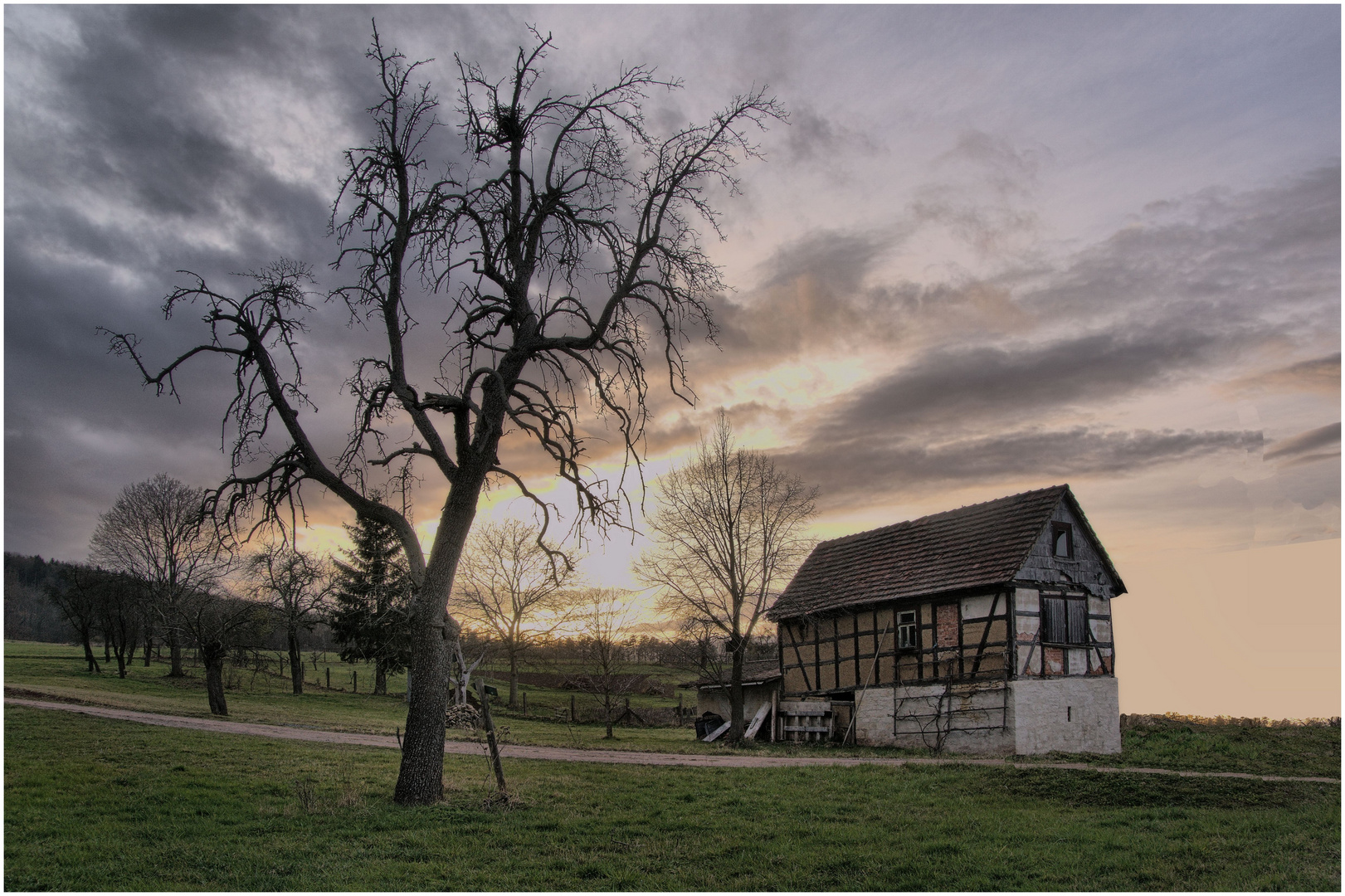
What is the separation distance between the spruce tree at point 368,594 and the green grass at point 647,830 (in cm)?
3092

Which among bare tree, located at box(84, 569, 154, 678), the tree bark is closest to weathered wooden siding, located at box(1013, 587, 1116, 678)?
the tree bark

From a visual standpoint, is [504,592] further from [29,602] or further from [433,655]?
[29,602]

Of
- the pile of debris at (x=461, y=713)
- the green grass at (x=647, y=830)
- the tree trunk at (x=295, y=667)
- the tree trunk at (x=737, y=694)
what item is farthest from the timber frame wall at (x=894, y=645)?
the tree trunk at (x=295, y=667)

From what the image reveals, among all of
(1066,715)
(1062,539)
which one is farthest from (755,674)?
(1062,539)

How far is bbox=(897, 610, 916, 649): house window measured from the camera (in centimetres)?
2533

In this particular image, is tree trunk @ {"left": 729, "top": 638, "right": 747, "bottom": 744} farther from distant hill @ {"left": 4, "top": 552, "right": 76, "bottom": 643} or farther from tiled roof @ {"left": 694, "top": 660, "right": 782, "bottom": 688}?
distant hill @ {"left": 4, "top": 552, "right": 76, "bottom": 643}

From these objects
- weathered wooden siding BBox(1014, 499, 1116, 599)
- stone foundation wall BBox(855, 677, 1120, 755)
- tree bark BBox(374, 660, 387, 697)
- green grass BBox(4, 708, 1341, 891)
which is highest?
weathered wooden siding BBox(1014, 499, 1116, 599)

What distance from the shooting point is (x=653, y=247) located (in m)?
12.4

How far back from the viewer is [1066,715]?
23.3 metres

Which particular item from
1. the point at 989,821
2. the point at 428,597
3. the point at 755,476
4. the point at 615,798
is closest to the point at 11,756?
the point at 428,597

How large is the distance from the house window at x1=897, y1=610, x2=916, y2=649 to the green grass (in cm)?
969

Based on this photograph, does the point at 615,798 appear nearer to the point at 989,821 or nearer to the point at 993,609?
the point at 989,821

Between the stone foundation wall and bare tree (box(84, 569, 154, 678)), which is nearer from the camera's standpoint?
the stone foundation wall

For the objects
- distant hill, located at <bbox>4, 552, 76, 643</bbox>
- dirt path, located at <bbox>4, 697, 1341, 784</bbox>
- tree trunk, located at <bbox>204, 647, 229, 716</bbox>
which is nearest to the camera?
dirt path, located at <bbox>4, 697, 1341, 784</bbox>
